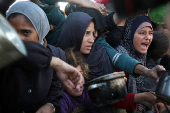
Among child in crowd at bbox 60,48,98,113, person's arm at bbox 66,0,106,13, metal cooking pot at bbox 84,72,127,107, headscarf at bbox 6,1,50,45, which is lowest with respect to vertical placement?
child in crowd at bbox 60,48,98,113

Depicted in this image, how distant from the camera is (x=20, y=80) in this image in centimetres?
125

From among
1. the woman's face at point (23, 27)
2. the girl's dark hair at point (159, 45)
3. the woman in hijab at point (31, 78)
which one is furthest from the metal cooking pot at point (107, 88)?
the girl's dark hair at point (159, 45)

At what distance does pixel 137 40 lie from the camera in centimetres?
252

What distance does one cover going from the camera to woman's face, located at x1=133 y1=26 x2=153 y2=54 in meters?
2.49

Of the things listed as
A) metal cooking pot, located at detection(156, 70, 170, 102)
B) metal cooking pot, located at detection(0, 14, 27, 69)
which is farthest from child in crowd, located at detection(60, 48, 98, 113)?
metal cooking pot, located at detection(0, 14, 27, 69)

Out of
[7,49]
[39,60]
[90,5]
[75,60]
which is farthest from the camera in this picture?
[90,5]

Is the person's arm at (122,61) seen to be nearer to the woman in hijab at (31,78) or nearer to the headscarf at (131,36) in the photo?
the headscarf at (131,36)

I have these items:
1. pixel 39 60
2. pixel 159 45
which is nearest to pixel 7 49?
pixel 39 60

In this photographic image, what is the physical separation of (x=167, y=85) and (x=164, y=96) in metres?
0.10

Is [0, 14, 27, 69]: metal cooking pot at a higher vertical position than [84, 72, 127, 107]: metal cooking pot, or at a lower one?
higher

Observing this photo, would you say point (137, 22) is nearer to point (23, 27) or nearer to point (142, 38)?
point (142, 38)

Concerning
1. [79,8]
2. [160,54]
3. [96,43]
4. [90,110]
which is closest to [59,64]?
[90,110]

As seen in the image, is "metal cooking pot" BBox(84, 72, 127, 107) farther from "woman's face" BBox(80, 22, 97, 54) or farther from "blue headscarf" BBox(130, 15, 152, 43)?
"blue headscarf" BBox(130, 15, 152, 43)

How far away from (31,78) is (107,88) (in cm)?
66
